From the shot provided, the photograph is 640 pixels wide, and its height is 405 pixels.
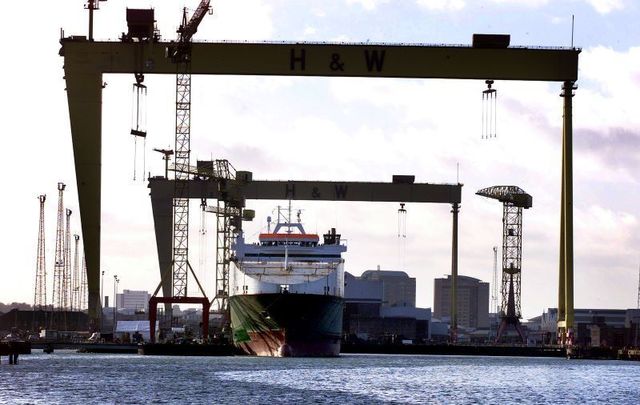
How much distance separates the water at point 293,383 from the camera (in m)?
60.8

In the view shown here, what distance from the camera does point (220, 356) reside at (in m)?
110

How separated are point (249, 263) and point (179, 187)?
2687cm

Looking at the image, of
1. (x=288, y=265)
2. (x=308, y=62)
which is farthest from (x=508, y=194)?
(x=308, y=62)

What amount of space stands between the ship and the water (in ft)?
13.9

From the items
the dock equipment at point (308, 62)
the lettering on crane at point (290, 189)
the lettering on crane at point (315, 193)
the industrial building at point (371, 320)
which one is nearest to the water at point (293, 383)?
the dock equipment at point (308, 62)

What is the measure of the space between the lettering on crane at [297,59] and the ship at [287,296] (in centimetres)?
1654

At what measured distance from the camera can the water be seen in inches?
2395

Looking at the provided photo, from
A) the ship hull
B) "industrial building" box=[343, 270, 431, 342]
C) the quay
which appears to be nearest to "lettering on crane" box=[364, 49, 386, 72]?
the ship hull

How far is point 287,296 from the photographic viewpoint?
100312 millimetres

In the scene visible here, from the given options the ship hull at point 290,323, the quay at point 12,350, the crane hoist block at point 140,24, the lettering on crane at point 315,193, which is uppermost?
the crane hoist block at point 140,24

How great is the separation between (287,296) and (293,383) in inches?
1190

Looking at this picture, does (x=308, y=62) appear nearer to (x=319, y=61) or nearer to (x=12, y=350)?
(x=319, y=61)

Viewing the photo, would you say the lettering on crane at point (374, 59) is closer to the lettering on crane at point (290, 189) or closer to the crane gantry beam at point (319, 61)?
the crane gantry beam at point (319, 61)

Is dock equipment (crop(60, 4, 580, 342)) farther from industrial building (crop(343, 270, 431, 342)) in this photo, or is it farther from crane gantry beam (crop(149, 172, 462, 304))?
industrial building (crop(343, 270, 431, 342))
